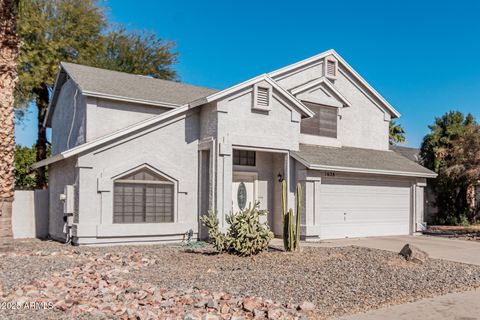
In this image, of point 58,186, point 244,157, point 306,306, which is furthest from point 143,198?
point 306,306

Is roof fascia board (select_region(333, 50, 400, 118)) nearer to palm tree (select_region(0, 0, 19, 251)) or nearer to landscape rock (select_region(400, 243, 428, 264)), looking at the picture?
landscape rock (select_region(400, 243, 428, 264))

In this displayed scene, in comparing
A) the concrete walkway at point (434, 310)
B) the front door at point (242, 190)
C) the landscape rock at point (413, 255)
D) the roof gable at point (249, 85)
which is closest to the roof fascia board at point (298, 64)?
the roof gable at point (249, 85)

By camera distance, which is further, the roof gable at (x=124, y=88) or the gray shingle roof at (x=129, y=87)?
the gray shingle roof at (x=129, y=87)

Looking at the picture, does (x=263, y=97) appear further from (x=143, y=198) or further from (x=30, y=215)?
(x=30, y=215)

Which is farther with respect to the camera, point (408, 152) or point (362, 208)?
point (408, 152)

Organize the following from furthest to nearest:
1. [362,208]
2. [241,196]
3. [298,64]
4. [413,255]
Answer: [298,64], [362,208], [241,196], [413,255]

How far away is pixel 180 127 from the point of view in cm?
1658

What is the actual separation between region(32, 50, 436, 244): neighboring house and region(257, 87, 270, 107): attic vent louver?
0.13 ft

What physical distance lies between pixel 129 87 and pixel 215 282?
12007mm

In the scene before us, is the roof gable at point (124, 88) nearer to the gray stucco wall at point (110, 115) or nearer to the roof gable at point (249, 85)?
Result: the gray stucco wall at point (110, 115)

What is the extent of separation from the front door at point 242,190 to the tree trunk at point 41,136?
13.9 meters

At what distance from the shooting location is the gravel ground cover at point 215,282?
693 cm

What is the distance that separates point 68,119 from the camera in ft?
62.4

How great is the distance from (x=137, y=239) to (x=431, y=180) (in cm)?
2042
